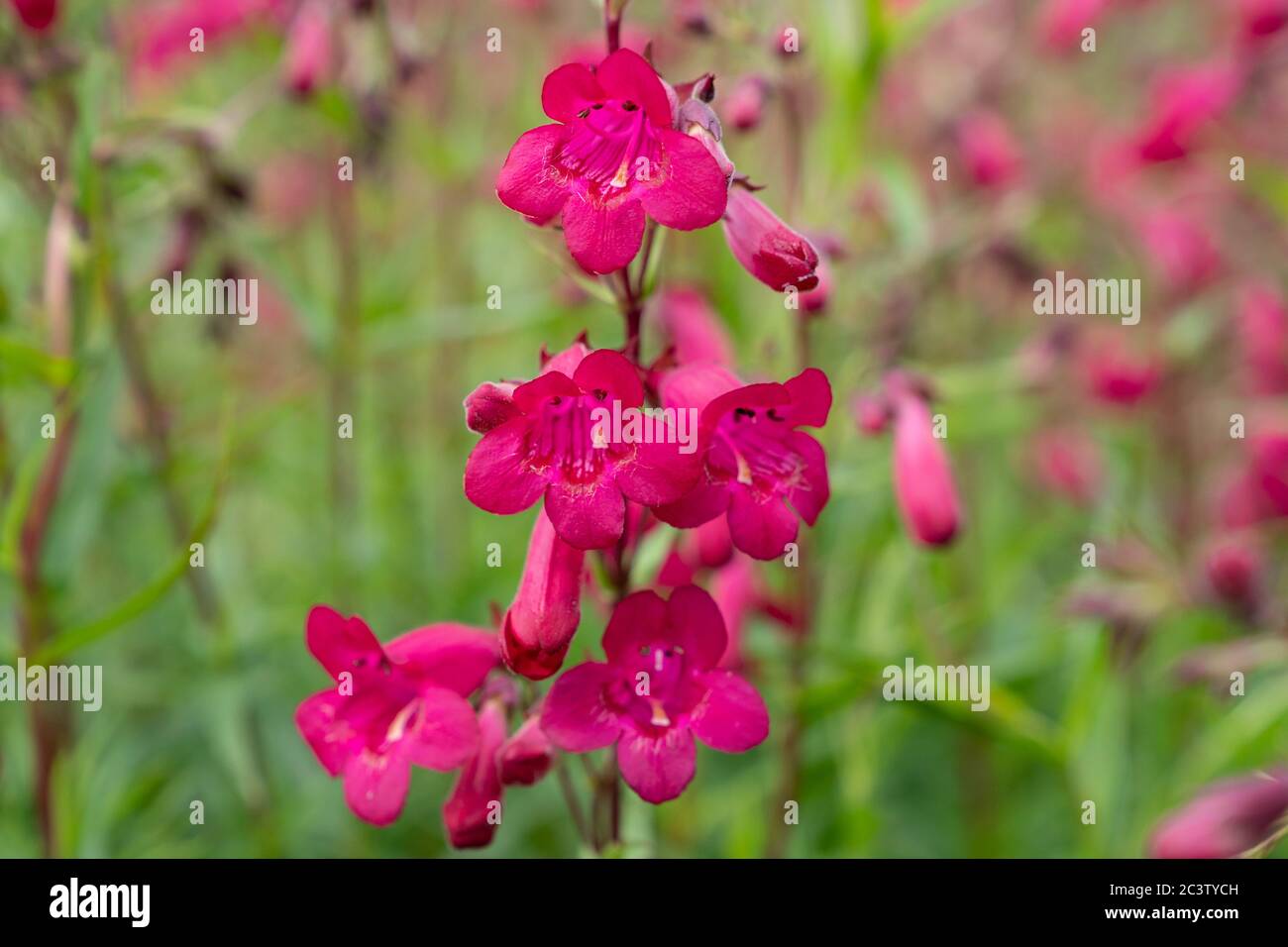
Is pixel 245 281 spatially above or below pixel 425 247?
below

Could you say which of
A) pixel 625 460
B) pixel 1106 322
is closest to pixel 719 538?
pixel 625 460

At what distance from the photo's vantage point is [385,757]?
1.14m

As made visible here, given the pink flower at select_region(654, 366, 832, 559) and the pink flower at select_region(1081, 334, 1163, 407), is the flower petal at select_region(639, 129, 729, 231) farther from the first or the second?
the pink flower at select_region(1081, 334, 1163, 407)

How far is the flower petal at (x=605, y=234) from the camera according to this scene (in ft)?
3.28

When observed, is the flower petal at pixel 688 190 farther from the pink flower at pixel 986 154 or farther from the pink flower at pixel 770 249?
the pink flower at pixel 986 154

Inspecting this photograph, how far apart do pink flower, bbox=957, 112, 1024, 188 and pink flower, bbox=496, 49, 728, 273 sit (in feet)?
5.89

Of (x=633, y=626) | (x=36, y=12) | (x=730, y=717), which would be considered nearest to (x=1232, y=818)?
(x=730, y=717)

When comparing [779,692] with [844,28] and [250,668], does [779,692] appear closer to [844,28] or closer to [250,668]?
[250,668]

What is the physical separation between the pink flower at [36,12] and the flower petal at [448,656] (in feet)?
3.77

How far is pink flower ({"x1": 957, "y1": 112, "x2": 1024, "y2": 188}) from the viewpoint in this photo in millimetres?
2703

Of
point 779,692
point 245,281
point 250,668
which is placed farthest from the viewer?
point 245,281

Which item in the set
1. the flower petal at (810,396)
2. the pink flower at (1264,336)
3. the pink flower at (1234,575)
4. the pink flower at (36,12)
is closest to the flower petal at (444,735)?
the flower petal at (810,396)

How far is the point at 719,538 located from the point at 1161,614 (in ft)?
3.44

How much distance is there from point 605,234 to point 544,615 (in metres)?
0.34
